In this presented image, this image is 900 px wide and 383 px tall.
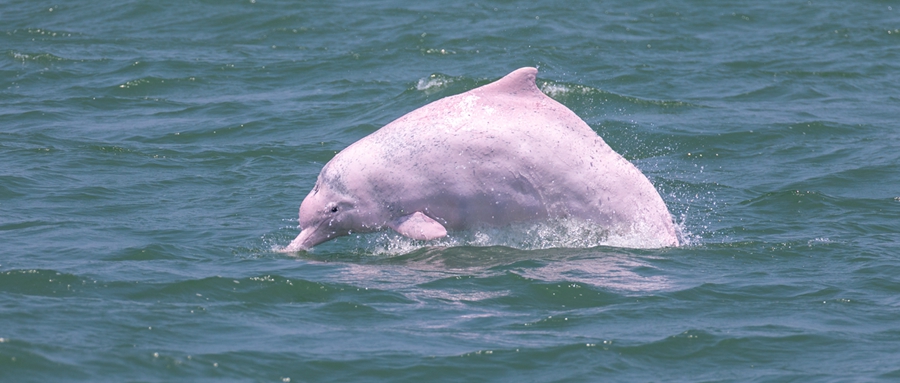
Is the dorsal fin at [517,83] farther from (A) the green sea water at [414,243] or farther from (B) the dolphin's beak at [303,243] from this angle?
(B) the dolphin's beak at [303,243]

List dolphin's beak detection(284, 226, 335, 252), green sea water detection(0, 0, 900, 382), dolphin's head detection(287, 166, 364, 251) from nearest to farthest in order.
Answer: green sea water detection(0, 0, 900, 382) → dolphin's head detection(287, 166, 364, 251) → dolphin's beak detection(284, 226, 335, 252)

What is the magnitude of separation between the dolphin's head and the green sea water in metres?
0.40

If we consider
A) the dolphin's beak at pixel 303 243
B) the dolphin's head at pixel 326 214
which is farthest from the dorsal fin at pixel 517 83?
the dolphin's beak at pixel 303 243

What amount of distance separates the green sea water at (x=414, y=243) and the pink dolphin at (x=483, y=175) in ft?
1.59

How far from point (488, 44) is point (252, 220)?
14.1 meters

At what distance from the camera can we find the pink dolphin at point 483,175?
13.0 metres

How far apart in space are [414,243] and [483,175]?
4.65 feet

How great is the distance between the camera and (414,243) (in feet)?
45.6

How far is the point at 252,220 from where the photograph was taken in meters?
15.4

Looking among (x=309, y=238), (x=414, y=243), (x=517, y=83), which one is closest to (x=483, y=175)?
(x=517, y=83)

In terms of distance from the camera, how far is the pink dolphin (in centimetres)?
1304

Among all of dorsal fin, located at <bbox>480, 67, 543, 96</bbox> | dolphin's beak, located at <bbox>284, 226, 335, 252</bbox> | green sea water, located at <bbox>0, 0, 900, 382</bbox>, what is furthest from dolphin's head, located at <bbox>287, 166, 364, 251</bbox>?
dorsal fin, located at <bbox>480, 67, 543, 96</bbox>

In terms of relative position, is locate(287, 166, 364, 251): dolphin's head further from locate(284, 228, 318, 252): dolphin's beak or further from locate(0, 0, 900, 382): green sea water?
locate(0, 0, 900, 382): green sea water

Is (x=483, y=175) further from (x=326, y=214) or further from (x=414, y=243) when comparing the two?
(x=326, y=214)
